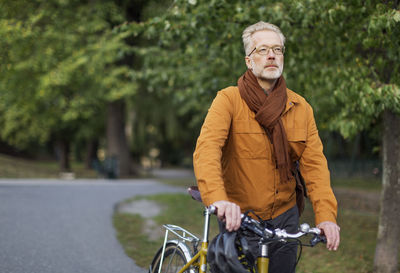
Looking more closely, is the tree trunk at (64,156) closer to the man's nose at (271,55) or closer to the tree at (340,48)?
the tree at (340,48)

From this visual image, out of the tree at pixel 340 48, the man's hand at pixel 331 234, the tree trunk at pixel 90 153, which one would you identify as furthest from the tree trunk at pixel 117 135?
the man's hand at pixel 331 234

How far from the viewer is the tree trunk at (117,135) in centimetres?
2391

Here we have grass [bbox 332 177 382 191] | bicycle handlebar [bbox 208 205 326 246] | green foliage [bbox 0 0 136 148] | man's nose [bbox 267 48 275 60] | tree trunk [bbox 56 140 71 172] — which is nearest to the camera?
bicycle handlebar [bbox 208 205 326 246]

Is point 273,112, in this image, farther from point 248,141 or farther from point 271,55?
point 271,55

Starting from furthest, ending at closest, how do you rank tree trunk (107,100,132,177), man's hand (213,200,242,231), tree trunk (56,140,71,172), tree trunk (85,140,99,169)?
tree trunk (85,140,99,169)
tree trunk (56,140,71,172)
tree trunk (107,100,132,177)
man's hand (213,200,242,231)

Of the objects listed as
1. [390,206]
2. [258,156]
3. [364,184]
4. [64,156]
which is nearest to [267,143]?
[258,156]

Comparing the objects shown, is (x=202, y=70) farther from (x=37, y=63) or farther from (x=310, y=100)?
(x=37, y=63)

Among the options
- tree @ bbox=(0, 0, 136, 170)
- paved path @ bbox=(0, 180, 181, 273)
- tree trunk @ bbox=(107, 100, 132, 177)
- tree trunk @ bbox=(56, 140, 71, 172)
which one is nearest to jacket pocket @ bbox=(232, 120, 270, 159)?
paved path @ bbox=(0, 180, 181, 273)

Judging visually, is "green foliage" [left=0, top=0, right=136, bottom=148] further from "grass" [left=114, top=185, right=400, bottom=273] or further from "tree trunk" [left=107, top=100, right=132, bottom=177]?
"grass" [left=114, top=185, right=400, bottom=273]

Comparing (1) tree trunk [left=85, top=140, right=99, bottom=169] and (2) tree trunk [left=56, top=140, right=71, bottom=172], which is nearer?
(2) tree trunk [left=56, top=140, right=71, bottom=172]

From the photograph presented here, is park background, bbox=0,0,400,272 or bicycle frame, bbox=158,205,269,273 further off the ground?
park background, bbox=0,0,400,272

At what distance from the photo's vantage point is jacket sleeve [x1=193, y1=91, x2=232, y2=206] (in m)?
2.36

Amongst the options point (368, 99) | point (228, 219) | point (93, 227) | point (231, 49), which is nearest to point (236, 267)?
point (228, 219)

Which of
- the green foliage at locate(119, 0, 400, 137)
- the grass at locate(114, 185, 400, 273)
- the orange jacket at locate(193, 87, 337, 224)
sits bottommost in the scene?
the grass at locate(114, 185, 400, 273)
